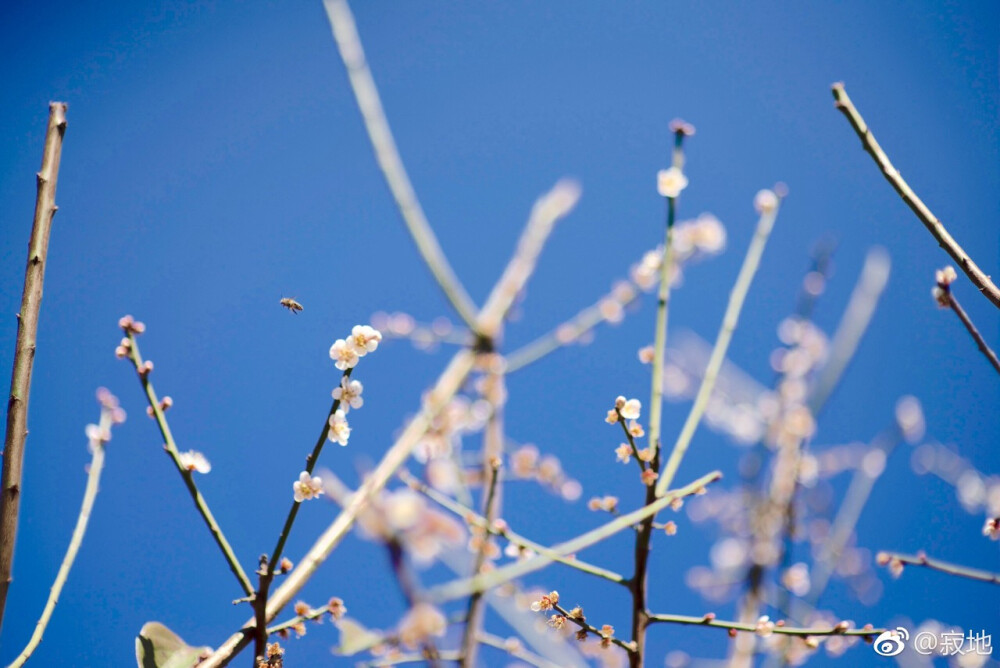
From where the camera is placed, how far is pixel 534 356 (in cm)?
294

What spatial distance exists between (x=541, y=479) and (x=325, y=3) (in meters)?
2.89

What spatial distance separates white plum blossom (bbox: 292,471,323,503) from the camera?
1.90 m

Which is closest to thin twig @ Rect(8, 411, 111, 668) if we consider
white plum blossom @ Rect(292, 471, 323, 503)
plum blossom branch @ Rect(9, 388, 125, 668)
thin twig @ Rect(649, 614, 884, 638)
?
plum blossom branch @ Rect(9, 388, 125, 668)

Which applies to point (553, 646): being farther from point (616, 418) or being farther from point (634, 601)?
point (616, 418)

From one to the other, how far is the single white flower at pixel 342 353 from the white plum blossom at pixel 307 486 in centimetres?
39

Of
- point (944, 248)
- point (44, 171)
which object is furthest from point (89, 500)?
point (944, 248)

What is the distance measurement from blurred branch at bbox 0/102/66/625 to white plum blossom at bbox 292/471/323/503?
723mm

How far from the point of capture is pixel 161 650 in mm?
1719

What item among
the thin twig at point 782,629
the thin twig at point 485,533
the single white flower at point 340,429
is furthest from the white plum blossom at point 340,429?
the thin twig at point 782,629

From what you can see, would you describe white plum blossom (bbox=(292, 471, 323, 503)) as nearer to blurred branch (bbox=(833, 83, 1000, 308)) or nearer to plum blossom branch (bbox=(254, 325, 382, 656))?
plum blossom branch (bbox=(254, 325, 382, 656))

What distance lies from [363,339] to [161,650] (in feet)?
3.71

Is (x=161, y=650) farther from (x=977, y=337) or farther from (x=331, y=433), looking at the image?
(x=977, y=337)

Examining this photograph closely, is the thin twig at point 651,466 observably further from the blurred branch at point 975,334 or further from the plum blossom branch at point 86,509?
the plum blossom branch at point 86,509

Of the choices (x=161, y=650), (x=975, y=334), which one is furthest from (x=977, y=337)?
(x=161, y=650)
